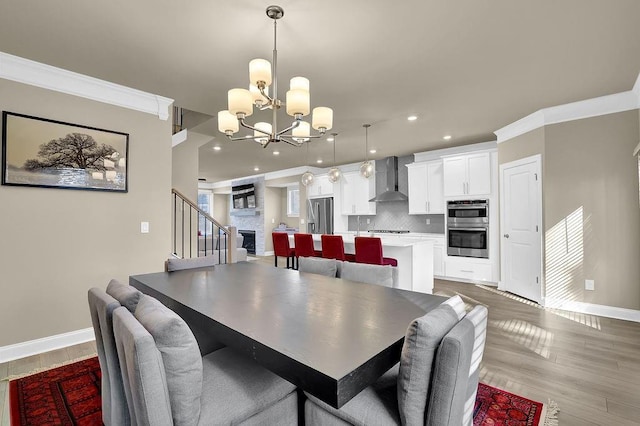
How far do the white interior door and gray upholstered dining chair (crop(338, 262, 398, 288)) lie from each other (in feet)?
10.4

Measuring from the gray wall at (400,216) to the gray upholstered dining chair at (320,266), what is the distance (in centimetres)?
466

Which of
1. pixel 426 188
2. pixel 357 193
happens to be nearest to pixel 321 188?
pixel 357 193

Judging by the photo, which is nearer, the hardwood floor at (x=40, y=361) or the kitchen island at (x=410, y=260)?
the hardwood floor at (x=40, y=361)

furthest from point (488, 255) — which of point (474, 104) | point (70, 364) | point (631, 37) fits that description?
point (70, 364)

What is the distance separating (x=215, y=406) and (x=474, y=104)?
164 inches

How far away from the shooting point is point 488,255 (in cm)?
538

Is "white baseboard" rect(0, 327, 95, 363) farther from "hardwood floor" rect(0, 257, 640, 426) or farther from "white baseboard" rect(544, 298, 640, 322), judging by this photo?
"white baseboard" rect(544, 298, 640, 322)

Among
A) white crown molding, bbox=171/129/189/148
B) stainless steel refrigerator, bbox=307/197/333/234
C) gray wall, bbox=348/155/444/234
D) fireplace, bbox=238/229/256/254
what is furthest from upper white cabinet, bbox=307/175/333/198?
white crown molding, bbox=171/129/189/148

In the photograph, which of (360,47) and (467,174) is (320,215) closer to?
(467,174)

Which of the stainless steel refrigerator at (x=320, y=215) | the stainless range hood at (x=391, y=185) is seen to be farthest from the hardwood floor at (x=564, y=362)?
the stainless steel refrigerator at (x=320, y=215)

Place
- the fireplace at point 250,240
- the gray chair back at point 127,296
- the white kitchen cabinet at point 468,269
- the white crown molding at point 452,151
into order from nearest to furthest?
the gray chair back at point 127,296 → the white kitchen cabinet at point 468,269 → the white crown molding at point 452,151 → the fireplace at point 250,240

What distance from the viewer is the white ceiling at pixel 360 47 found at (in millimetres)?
2104

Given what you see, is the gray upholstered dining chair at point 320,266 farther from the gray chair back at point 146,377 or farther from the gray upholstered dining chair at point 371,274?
the gray chair back at point 146,377

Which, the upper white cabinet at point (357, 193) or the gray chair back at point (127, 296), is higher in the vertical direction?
the upper white cabinet at point (357, 193)
